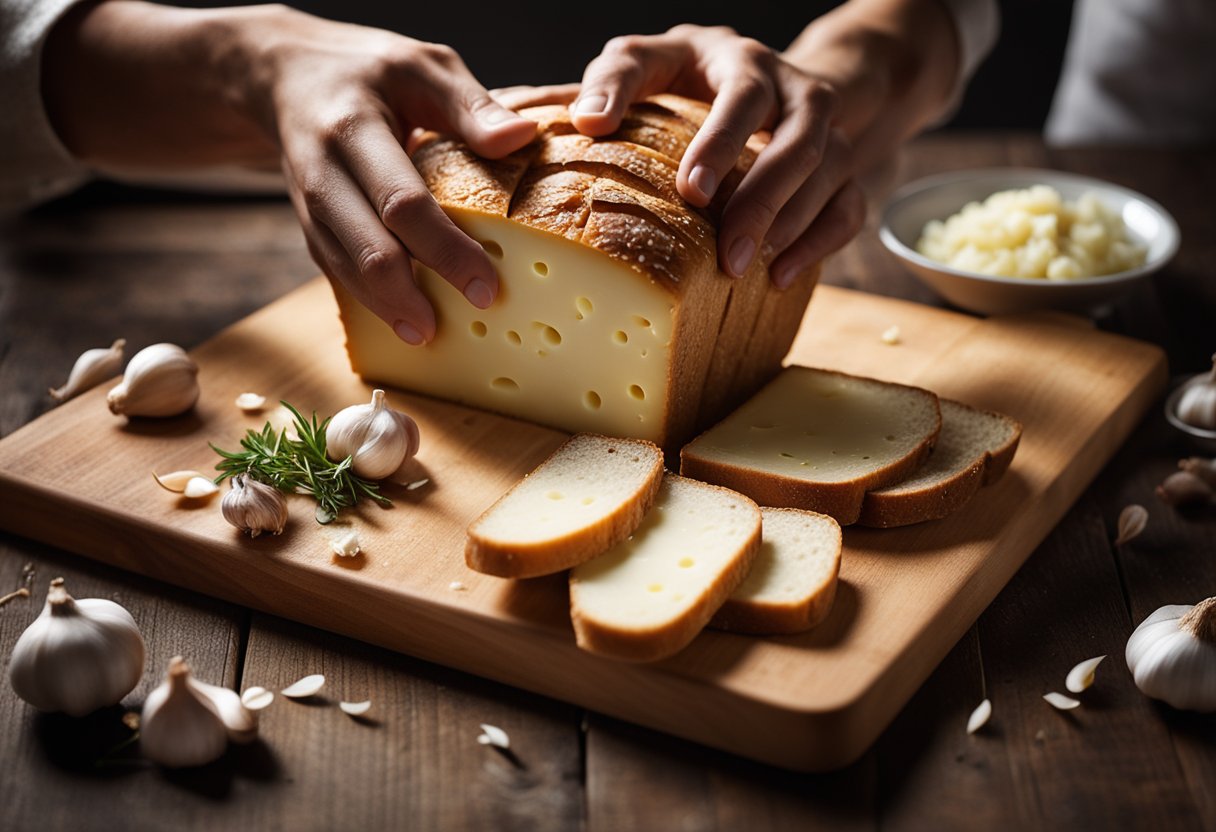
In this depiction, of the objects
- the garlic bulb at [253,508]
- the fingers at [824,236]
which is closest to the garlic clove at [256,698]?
the garlic bulb at [253,508]

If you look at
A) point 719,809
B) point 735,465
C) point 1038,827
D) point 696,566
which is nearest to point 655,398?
point 735,465

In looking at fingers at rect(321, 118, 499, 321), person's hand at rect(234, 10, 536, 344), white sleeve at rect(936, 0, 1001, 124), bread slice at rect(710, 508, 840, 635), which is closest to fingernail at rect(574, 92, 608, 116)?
person's hand at rect(234, 10, 536, 344)

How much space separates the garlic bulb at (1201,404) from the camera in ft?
9.00

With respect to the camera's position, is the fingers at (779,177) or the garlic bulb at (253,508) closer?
the garlic bulb at (253,508)

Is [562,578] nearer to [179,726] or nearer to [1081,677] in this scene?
[179,726]

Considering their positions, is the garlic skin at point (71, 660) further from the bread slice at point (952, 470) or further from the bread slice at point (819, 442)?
the bread slice at point (952, 470)

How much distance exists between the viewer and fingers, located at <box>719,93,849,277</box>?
8.16 feet

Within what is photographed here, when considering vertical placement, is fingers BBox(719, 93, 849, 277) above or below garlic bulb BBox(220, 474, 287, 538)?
above

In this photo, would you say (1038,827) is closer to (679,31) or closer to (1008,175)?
(679,31)

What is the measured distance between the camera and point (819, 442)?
2.51 metres

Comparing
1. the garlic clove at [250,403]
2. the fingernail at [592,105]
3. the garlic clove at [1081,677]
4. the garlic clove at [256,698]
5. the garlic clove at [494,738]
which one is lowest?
the garlic clove at [250,403]

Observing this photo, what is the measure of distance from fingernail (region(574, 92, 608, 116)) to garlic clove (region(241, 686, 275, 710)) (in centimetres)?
127

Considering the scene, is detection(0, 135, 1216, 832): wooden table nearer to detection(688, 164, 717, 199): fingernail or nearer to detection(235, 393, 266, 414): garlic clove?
detection(235, 393, 266, 414): garlic clove

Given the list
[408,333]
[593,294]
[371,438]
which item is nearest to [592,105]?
[593,294]
